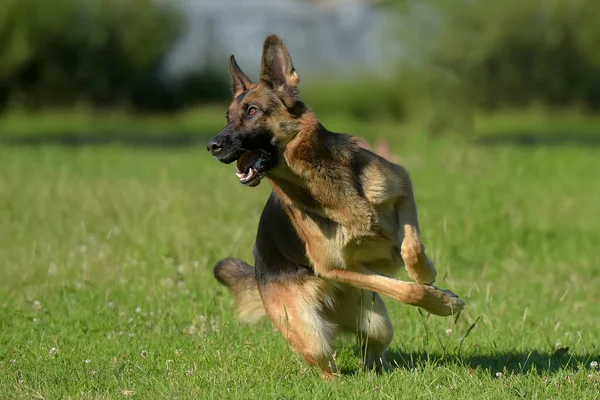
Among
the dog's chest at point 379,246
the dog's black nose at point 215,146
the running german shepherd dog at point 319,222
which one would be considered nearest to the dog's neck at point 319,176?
the running german shepherd dog at point 319,222

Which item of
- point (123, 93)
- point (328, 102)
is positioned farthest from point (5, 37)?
point (328, 102)

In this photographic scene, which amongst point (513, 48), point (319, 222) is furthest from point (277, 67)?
point (513, 48)

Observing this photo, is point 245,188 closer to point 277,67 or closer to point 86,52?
point 277,67

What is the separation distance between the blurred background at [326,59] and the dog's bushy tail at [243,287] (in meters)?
16.2

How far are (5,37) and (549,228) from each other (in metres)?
17.5

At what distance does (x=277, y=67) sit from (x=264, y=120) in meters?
0.39

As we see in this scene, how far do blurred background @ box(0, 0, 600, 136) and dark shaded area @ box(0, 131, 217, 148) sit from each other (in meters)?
2.17

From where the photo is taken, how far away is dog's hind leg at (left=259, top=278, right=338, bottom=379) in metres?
5.57

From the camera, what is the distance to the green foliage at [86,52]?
83.4ft

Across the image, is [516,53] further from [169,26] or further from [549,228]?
[549,228]

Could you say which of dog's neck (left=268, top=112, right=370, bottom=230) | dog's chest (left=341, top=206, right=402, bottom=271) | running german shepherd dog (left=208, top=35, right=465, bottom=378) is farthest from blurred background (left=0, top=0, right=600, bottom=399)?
dog's neck (left=268, top=112, right=370, bottom=230)

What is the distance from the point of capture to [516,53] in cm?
2844

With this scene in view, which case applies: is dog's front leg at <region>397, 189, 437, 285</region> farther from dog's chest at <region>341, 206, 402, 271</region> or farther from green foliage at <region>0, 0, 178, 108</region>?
green foliage at <region>0, 0, 178, 108</region>

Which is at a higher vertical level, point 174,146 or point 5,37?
point 5,37
